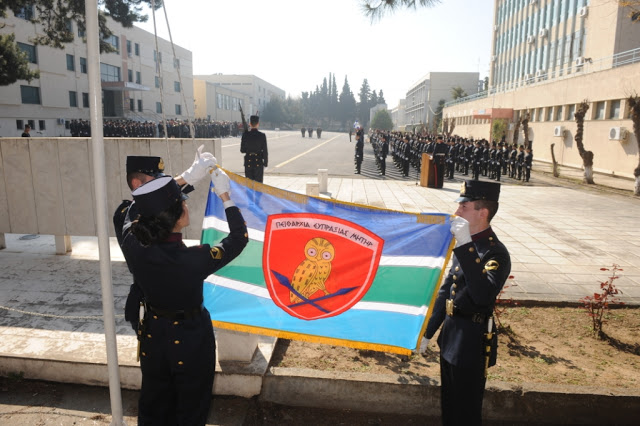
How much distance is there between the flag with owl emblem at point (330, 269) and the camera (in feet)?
11.2

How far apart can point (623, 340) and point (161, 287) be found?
16.0ft

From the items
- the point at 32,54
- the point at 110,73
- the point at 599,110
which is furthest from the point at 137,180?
the point at 110,73

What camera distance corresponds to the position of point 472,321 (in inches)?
109

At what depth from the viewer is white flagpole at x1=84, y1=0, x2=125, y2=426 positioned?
263 cm

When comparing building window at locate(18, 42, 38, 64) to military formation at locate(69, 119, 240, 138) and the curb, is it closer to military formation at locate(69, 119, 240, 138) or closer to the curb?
military formation at locate(69, 119, 240, 138)

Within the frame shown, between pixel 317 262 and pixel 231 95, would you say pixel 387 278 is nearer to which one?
pixel 317 262

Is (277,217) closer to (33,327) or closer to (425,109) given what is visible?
(33,327)

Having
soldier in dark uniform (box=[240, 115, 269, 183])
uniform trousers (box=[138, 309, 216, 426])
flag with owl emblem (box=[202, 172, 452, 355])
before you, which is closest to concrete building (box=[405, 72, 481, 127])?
soldier in dark uniform (box=[240, 115, 269, 183])

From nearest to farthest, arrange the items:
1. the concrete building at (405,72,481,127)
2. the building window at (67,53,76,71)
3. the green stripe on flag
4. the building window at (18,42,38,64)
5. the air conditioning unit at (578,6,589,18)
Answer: the green stripe on flag → the air conditioning unit at (578,6,589,18) → the building window at (18,42,38,64) → the building window at (67,53,76,71) → the concrete building at (405,72,481,127)

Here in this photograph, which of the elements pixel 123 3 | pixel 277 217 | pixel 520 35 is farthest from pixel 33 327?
pixel 520 35

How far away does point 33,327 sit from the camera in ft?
15.5

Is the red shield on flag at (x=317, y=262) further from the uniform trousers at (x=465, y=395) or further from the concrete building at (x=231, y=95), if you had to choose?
the concrete building at (x=231, y=95)

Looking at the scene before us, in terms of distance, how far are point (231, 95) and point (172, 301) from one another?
91.4m

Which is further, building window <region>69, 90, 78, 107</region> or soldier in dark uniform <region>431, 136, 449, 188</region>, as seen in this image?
building window <region>69, 90, 78, 107</region>
